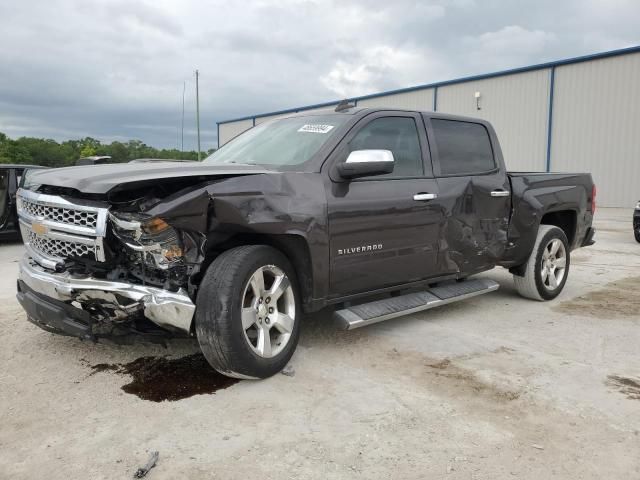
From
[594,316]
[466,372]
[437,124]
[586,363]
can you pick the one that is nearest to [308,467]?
[466,372]

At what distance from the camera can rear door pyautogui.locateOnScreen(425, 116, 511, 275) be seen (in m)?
4.53

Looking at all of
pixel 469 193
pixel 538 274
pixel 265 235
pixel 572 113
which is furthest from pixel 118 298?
pixel 572 113

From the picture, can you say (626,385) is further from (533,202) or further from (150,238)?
(150,238)

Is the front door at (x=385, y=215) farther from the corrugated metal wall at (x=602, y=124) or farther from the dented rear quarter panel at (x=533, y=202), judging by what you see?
the corrugated metal wall at (x=602, y=124)

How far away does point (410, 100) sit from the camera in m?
27.6

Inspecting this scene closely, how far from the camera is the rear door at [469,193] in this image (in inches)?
178

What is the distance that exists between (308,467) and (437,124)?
10.7 feet

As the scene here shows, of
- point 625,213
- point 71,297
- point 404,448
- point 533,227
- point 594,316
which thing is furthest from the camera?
point 625,213

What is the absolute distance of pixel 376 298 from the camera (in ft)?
14.0

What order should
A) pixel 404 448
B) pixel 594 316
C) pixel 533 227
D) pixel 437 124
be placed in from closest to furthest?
pixel 404 448 → pixel 437 124 → pixel 594 316 → pixel 533 227

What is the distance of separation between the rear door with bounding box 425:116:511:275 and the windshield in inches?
41.0

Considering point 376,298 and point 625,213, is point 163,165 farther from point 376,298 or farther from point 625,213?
point 625,213

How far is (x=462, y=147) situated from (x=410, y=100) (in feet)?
77.8

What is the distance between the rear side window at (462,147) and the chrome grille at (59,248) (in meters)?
2.83
